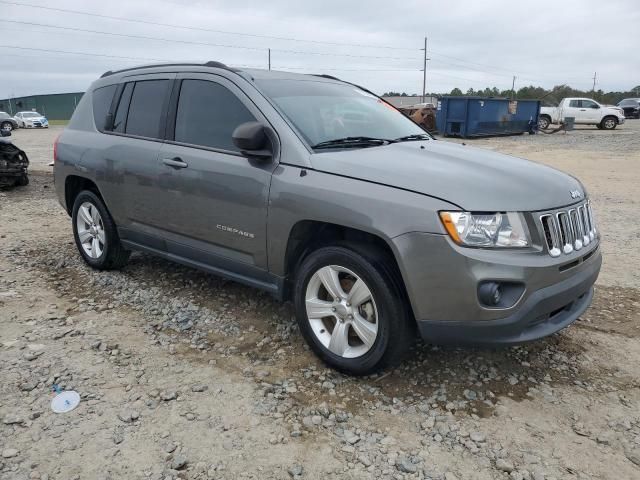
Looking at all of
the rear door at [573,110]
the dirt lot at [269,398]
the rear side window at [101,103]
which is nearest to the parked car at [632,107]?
the rear door at [573,110]

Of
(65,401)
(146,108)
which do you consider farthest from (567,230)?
(146,108)

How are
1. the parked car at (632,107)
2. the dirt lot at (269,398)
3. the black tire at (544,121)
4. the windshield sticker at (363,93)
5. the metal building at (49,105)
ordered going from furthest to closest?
the metal building at (49,105)
the parked car at (632,107)
the black tire at (544,121)
the windshield sticker at (363,93)
the dirt lot at (269,398)

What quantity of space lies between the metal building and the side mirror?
240 feet

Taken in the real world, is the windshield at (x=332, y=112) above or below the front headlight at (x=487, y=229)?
above

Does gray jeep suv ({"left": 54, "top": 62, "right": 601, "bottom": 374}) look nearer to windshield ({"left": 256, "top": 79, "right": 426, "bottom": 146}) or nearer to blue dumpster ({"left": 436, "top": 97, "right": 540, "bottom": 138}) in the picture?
windshield ({"left": 256, "top": 79, "right": 426, "bottom": 146})

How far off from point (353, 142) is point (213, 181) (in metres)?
1.01

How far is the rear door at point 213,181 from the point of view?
11.5 feet

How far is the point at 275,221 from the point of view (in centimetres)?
335

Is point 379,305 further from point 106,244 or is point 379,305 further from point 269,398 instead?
point 106,244

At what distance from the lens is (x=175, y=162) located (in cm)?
396

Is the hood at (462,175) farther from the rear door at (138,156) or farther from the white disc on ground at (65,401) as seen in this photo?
the white disc on ground at (65,401)

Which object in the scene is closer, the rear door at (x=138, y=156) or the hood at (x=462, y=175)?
the hood at (x=462, y=175)

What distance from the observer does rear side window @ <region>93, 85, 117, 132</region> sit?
4866 mm

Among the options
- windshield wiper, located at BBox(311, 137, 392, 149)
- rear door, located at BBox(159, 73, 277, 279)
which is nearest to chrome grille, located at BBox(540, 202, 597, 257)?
windshield wiper, located at BBox(311, 137, 392, 149)
